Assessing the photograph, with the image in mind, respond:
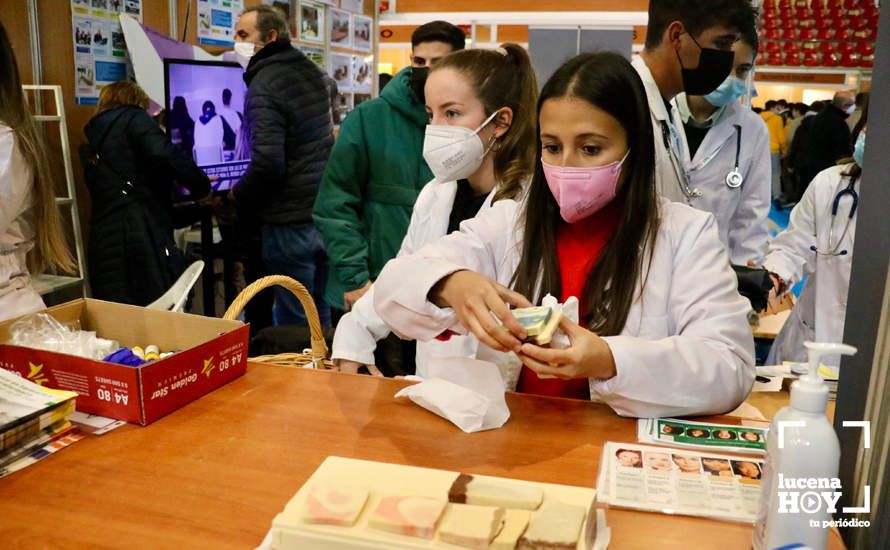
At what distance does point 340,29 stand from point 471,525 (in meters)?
6.47

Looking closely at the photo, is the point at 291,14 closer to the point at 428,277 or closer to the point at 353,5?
the point at 353,5

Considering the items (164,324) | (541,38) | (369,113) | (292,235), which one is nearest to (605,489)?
(164,324)

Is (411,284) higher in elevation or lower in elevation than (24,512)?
higher

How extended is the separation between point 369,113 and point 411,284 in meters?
1.74

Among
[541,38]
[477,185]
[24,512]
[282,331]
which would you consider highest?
[541,38]

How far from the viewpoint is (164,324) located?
166 cm

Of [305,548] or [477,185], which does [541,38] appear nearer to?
[477,185]

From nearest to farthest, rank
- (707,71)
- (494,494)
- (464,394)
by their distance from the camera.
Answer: (494,494) → (464,394) → (707,71)

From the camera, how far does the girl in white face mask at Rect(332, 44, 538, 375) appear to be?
234 centimetres

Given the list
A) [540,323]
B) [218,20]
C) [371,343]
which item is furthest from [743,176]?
[218,20]

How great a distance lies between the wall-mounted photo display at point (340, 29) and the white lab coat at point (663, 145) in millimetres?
4457

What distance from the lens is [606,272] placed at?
5.27ft

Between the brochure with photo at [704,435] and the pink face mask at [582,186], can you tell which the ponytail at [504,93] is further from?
the brochure with photo at [704,435]

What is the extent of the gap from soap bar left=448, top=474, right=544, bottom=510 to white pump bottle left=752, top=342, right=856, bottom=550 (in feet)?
0.92
